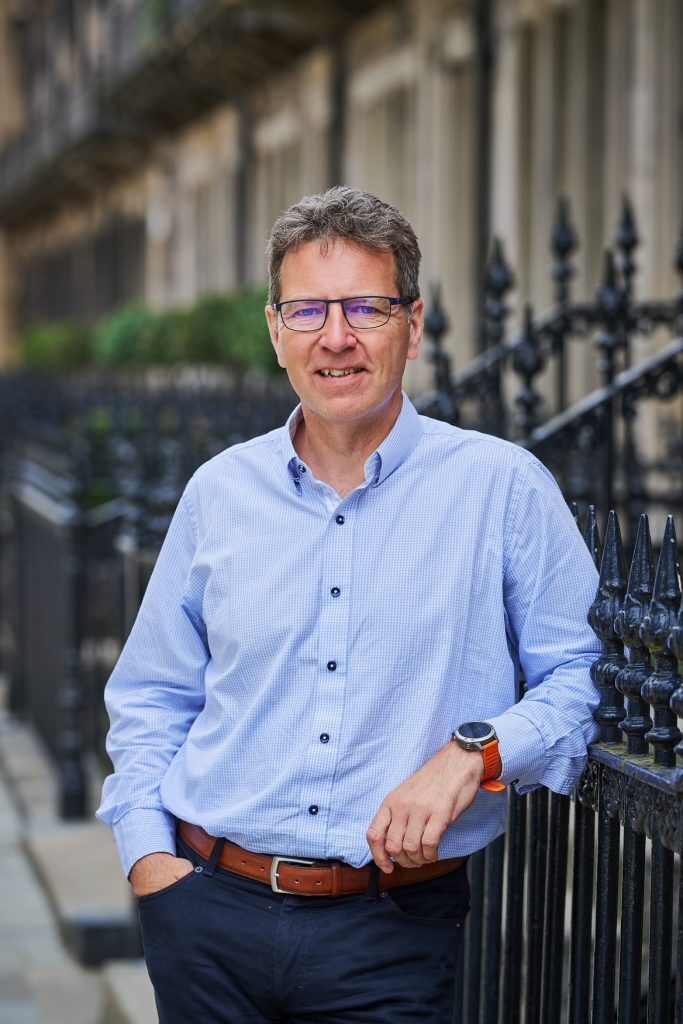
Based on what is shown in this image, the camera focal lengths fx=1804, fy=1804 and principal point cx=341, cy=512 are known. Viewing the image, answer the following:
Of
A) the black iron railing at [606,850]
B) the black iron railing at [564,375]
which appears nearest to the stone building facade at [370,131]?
the black iron railing at [564,375]

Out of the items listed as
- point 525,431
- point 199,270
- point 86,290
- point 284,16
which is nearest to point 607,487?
point 525,431

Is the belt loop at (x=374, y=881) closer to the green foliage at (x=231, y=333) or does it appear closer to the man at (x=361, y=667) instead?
the man at (x=361, y=667)

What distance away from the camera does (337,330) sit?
7.45 ft

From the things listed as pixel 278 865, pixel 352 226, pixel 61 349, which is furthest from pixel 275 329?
pixel 61 349

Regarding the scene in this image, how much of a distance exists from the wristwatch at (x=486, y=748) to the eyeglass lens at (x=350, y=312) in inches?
20.7

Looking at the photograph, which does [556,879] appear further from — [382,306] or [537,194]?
[537,194]

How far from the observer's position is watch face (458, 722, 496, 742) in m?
2.20

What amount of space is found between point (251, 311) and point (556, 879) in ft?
34.1

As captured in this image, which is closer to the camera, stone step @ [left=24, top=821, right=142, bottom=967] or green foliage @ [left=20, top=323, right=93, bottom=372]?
stone step @ [left=24, top=821, right=142, bottom=967]

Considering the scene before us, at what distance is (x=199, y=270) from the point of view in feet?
71.2

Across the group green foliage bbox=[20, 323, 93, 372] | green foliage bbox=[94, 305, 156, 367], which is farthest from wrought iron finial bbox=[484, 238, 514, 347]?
green foliage bbox=[20, 323, 93, 372]

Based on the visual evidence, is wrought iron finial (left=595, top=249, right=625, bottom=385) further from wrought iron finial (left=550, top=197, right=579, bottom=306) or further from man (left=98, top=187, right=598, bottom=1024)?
man (left=98, top=187, right=598, bottom=1024)

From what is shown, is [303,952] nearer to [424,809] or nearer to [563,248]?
[424,809]

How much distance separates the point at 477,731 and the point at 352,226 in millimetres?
645
